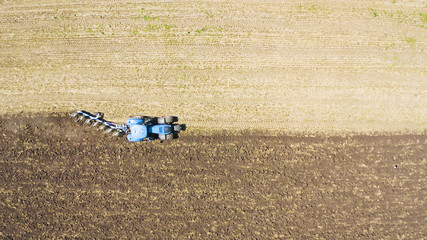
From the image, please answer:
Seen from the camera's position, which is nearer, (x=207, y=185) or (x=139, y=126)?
(x=139, y=126)

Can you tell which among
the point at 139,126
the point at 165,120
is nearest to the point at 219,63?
the point at 165,120

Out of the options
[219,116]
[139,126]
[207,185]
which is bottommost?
[207,185]

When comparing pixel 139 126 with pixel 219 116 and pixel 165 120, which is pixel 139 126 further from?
pixel 219 116

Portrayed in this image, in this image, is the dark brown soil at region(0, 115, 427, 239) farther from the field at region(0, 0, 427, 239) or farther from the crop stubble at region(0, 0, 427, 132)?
the crop stubble at region(0, 0, 427, 132)

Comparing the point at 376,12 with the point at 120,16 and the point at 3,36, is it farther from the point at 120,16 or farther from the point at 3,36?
the point at 3,36

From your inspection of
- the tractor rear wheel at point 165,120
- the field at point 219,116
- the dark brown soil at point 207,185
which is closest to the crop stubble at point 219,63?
the field at point 219,116

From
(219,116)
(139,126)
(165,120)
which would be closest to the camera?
(139,126)

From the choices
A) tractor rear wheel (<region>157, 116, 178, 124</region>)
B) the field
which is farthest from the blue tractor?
the field
